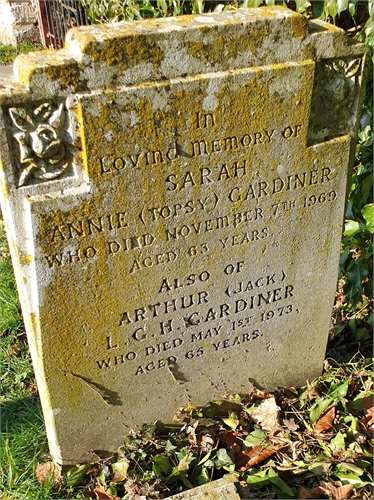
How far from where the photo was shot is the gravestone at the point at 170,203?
1890 millimetres

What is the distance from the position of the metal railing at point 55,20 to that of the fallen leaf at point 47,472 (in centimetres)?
732

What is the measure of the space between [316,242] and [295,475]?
1138mm

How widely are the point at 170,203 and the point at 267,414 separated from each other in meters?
1.35

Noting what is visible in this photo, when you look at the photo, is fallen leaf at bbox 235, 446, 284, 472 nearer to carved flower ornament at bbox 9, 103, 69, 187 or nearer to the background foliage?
the background foliage

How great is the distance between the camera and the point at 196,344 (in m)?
2.69

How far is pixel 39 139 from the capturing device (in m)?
1.85

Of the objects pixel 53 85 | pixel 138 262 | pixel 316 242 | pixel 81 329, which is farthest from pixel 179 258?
pixel 53 85

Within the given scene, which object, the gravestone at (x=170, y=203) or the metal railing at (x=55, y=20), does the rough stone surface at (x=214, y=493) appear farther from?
the metal railing at (x=55, y=20)

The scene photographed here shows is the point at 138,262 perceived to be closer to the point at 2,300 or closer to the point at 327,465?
the point at 327,465

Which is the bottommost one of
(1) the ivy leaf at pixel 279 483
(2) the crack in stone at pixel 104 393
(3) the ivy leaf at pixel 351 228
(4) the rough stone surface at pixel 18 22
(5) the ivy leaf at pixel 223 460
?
(1) the ivy leaf at pixel 279 483

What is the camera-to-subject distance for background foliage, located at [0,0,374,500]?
251 centimetres

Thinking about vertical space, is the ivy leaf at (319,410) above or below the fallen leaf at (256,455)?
above

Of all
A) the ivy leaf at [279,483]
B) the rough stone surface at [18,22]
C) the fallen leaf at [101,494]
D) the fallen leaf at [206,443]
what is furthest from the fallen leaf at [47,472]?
Result: the rough stone surface at [18,22]

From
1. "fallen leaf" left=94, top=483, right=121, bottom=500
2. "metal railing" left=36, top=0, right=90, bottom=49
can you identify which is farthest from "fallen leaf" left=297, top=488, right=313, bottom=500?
"metal railing" left=36, top=0, right=90, bottom=49
